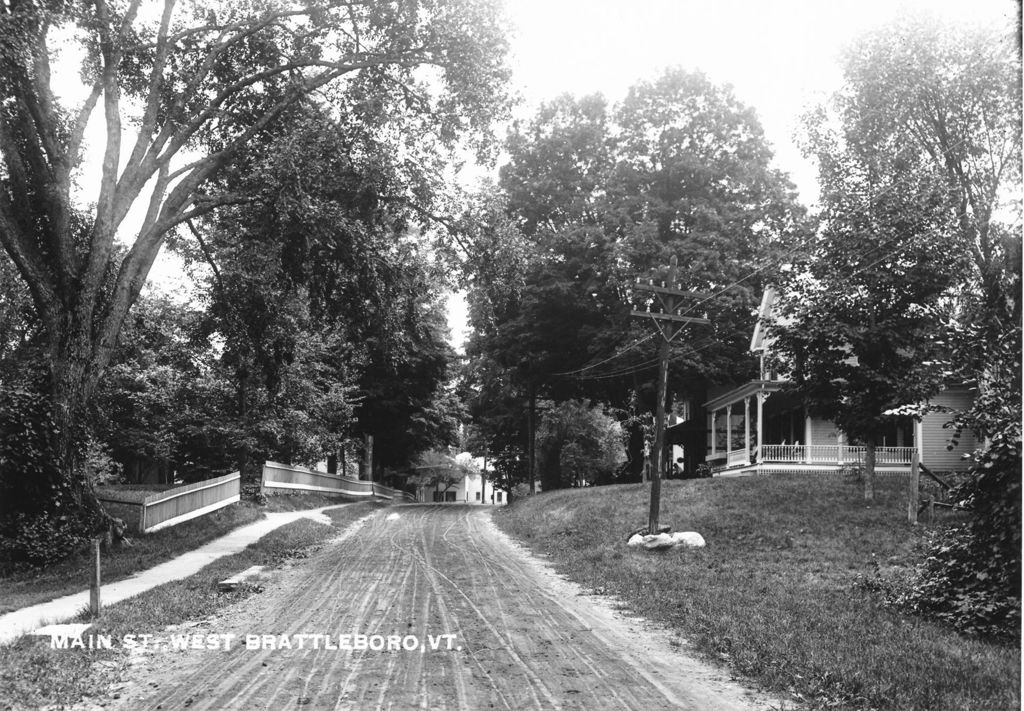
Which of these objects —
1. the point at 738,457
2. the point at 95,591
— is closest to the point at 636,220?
the point at 738,457

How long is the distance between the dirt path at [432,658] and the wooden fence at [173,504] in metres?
5.78

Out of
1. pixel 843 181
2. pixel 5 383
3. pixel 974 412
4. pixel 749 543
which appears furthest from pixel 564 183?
pixel 974 412

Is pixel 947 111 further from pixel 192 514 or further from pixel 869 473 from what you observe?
pixel 192 514

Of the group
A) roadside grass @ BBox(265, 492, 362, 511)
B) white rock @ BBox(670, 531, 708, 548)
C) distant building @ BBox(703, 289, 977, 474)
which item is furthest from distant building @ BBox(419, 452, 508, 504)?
white rock @ BBox(670, 531, 708, 548)

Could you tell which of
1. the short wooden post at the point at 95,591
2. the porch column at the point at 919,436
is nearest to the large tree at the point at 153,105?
the short wooden post at the point at 95,591

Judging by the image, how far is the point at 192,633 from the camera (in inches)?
308

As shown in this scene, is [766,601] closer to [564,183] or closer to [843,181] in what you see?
[843,181]

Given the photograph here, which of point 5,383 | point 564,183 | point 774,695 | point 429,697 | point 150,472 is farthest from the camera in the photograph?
point 150,472

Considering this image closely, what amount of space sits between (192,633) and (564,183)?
93.7 feet

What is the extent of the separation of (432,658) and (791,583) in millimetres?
6797

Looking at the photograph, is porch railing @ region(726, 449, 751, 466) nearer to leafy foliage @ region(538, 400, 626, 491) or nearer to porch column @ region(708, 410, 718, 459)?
porch column @ region(708, 410, 718, 459)

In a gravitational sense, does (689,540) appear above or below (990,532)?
below

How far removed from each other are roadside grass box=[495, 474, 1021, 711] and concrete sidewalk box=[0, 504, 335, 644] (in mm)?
6110

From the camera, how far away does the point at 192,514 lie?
18594 mm
